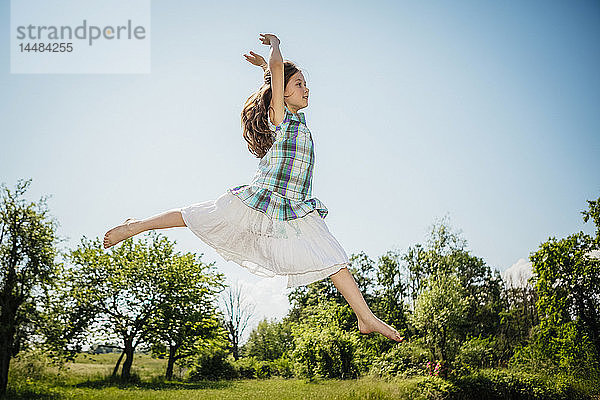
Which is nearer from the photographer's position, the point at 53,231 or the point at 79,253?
the point at 53,231

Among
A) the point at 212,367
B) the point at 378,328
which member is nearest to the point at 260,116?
the point at 378,328

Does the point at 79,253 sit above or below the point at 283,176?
above

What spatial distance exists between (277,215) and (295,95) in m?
0.53

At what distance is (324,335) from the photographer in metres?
10.8

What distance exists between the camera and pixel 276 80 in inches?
71.2

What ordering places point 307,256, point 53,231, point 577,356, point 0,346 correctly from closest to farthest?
point 307,256
point 0,346
point 53,231
point 577,356

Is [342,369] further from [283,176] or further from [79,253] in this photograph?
[283,176]

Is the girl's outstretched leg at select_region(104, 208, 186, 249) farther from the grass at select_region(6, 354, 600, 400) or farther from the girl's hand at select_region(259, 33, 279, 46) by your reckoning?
the grass at select_region(6, 354, 600, 400)

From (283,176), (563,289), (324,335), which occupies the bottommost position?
(324,335)

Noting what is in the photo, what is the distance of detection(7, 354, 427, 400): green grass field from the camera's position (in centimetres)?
865

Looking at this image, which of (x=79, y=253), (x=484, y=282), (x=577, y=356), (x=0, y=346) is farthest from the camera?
(x=484, y=282)

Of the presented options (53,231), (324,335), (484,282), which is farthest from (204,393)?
(484,282)

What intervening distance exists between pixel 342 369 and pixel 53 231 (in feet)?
21.7

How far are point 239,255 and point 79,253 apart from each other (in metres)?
11.9
